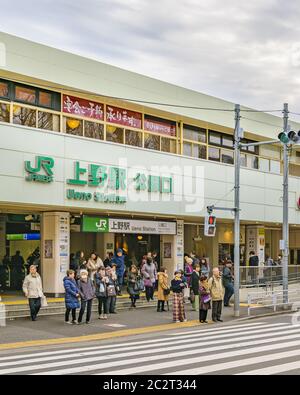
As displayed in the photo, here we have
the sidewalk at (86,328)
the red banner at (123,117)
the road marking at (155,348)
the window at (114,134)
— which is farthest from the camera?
the red banner at (123,117)

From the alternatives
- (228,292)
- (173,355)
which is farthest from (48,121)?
(173,355)

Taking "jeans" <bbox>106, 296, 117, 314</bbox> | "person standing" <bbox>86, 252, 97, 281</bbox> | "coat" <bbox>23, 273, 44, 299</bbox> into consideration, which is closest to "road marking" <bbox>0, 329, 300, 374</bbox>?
"coat" <bbox>23, 273, 44, 299</bbox>

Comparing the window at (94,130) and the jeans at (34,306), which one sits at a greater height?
the window at (94,130)

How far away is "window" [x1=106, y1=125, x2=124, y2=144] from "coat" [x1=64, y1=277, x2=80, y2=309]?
8.70 m

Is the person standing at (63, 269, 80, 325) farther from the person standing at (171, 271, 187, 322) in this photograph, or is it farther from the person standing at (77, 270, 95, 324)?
the person standing at (171, 271, 187, 322)

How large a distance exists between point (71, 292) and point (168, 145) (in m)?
12.2

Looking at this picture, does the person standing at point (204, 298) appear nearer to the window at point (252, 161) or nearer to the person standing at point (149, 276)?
the person standing at point (149, 276)

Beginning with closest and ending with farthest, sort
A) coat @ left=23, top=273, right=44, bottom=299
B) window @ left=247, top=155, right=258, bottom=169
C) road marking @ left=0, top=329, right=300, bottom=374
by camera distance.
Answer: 1. road marking @ left=0, top=329, right=300, bottom=374
2. coat @ left=23, top=273, right=44, bottom=299
3. window @ left=247, top=155, right=258, bottom=169

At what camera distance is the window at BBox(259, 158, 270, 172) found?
3678 cm

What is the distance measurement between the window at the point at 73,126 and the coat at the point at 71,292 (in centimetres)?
748

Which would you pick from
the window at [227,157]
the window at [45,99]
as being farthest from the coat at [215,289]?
the window at [227,157]

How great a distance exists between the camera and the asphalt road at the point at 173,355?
11.6 m

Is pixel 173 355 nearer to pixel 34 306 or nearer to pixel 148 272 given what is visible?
pixel 34 306
